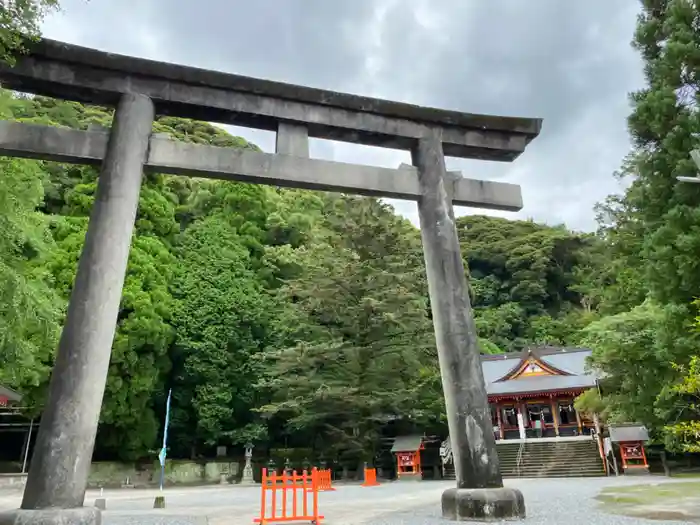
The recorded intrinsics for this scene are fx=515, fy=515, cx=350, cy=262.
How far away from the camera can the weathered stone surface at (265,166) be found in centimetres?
614

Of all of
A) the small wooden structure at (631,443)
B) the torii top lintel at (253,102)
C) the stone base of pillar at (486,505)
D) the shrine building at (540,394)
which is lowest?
the stone base of pillar at (486,505)

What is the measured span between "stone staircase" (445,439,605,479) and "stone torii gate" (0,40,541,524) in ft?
51.3

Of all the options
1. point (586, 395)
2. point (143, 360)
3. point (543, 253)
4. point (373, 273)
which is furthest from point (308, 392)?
point (543, 253)

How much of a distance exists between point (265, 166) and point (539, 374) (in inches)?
943

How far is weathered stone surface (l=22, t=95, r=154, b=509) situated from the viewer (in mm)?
4855

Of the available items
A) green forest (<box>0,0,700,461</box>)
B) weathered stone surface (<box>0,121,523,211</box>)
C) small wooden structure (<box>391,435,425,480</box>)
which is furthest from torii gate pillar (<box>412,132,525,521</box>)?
small wooden structure (<box>391,435,425,480</box>)

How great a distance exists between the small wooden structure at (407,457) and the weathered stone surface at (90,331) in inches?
633

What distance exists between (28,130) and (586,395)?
1963cm

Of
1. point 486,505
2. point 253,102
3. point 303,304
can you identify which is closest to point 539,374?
point 303,304

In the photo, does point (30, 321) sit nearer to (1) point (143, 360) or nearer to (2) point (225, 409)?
(1) point (143, 360)

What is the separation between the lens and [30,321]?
1009cm

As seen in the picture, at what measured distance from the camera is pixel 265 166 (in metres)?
6.76

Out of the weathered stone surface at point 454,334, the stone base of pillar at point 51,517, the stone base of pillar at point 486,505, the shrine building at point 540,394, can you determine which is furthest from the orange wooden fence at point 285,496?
the shrine building at point 540,394

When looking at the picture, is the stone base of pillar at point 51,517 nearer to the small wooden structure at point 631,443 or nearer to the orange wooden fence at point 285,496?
the orange wooden fence at point 285,496
